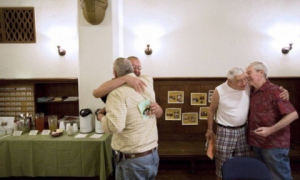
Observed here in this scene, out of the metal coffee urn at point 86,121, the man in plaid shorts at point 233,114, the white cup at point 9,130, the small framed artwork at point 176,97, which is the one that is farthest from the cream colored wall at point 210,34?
the white cup at point 9,130

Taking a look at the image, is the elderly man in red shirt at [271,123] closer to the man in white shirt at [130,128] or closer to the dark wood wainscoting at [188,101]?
the man in white shirt at [130,128]

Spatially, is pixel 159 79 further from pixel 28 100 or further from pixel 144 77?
pixel 28 100

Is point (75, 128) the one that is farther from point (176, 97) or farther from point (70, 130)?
point (176, 97)

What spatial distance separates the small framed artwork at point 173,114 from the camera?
341 centimetres

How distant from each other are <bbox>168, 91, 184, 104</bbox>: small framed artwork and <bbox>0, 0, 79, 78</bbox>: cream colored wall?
5.54 ft

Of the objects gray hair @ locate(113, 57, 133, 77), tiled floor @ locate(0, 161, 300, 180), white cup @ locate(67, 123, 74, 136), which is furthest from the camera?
tiled floor @ locate(0, 161, 300, 180)

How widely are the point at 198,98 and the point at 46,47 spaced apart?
9.01 ft

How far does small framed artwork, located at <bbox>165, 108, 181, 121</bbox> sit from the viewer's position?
11.2 feet

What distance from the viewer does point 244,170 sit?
59.7 inches

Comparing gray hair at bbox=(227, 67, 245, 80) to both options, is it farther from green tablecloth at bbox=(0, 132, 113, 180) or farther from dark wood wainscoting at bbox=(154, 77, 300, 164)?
green tablecloth at bbox=(0, 132, 113, 180)

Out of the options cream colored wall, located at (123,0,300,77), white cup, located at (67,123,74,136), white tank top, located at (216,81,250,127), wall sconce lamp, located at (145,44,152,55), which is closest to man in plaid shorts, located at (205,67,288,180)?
white tank top, located at (216,81,250,127)

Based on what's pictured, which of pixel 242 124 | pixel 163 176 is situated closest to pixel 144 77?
pixel 242 124

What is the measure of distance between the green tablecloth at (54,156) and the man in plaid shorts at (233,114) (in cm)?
134

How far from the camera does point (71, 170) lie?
2.40 meters
